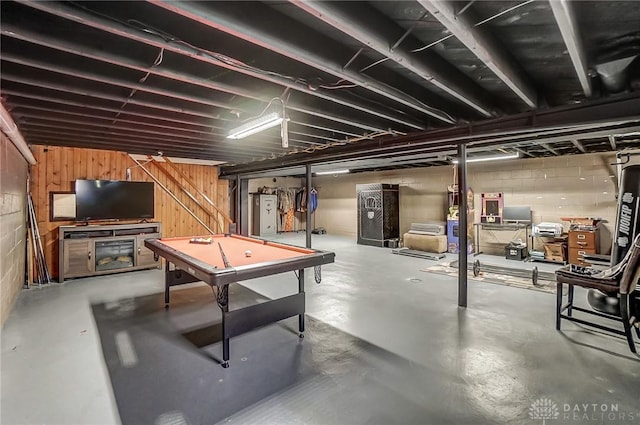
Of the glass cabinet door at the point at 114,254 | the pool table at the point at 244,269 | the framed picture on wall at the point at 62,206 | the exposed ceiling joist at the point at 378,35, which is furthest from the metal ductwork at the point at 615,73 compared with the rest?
the framed picture on wall at the point at 62,206

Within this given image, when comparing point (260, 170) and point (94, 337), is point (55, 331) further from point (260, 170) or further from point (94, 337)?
point (260, 170)

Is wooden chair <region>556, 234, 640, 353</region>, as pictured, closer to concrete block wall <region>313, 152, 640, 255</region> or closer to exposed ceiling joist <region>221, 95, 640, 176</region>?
exposed ceiling joist <region>221, 95, 640, 176</region>

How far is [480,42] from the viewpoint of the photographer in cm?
190

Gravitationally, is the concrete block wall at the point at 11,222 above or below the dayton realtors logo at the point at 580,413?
above

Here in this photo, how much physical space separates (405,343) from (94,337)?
10.3ft

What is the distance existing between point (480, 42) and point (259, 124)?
219 cm

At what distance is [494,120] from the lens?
3607mm

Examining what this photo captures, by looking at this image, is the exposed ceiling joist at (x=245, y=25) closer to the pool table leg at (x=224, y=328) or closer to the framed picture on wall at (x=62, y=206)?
the pool table leg at (x=224, y=328)

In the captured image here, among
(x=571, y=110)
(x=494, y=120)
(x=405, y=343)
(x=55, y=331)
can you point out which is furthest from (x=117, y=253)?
(x=571, y=110)

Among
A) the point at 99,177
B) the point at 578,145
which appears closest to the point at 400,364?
the point at 578,145

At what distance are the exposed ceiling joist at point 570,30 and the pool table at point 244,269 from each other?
240cm

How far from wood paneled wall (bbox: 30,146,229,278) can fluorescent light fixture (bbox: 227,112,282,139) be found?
13.0 feet

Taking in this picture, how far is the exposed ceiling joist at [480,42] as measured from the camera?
1.57 m

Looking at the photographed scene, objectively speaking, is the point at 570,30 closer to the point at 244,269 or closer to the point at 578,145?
the point at 244,269
